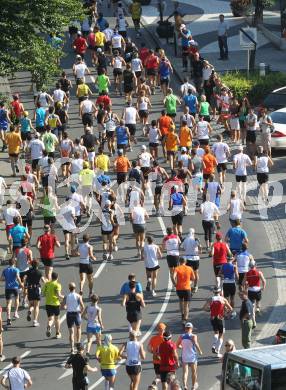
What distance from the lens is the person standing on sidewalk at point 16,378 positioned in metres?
27.6

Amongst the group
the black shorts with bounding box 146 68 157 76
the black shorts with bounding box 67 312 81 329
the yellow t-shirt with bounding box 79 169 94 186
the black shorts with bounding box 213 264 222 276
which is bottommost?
the black shorts with bounding box 67 312 81 329

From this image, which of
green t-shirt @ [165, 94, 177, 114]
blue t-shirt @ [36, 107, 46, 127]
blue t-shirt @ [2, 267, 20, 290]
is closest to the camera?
blue t-shirt @ [2, 267, 20, 290]

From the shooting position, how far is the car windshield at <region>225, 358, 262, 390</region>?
24.7 m

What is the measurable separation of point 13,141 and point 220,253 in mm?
10381

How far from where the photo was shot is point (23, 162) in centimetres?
4366

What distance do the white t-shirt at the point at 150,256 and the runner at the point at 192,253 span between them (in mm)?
701

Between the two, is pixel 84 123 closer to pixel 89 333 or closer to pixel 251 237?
pixel 251 237

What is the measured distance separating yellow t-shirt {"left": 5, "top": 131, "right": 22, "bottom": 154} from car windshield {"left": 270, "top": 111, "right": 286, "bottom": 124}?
7.74 m

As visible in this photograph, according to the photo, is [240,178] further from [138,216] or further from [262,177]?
[138,216]

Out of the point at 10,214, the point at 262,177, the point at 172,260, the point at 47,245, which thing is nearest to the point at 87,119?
A: the point at 262,177

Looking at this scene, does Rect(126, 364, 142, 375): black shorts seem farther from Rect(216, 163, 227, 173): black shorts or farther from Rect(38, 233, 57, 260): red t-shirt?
Rect(216, 163, 227, 173): black shorts

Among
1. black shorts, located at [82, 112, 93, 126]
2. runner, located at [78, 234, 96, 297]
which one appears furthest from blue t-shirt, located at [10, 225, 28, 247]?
black shorts, located at [82, 112, 93, 126]

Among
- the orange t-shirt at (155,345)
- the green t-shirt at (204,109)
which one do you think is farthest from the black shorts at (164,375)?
the green t-shirt at (204,109)

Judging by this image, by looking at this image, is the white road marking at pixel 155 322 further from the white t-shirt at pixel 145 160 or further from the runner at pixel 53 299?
the white t-shirt at pixel 145 160
